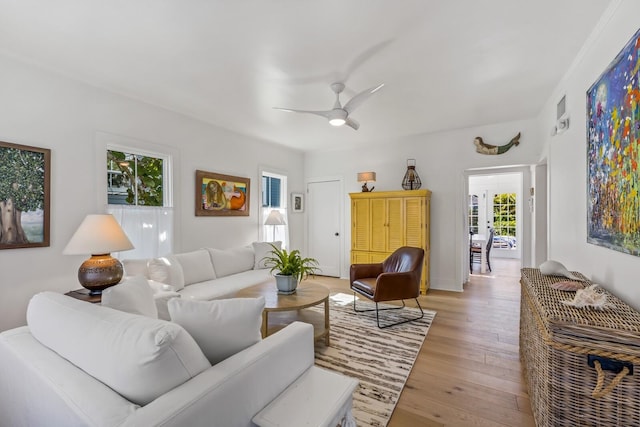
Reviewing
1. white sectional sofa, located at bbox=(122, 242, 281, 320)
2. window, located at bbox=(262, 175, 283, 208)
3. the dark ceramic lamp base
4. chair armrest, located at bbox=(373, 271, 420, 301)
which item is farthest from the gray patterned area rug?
window, located at bbox=(262, 175, 283, 208)

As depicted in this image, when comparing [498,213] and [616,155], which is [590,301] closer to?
[616,155]

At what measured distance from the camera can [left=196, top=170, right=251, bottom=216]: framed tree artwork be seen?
412 cm

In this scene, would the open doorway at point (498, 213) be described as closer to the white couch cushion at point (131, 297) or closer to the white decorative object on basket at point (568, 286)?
the white decorative object on basket at point (568, 286)

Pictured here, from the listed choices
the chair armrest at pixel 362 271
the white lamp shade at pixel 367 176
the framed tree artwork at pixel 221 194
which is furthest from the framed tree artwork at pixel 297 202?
the chair armrest at pixel 362 271

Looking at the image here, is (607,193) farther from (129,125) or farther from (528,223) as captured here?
(129,125)

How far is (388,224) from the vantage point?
4.92 metres

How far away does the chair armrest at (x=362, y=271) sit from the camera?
380 cm

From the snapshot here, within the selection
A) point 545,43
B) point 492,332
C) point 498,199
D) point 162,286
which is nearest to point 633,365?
point 492,332

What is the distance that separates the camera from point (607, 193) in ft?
5.86

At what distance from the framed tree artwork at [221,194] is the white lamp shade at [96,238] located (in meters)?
1.53

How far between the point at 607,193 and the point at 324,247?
183 inches

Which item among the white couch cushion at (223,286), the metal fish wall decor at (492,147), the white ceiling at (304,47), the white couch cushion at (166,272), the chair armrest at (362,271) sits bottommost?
the white couch cushion at (223,286)

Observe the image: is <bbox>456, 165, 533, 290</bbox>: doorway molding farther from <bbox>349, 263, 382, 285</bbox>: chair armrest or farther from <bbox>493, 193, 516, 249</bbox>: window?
<bbox>493, 193, 516, 249</bbox>: window

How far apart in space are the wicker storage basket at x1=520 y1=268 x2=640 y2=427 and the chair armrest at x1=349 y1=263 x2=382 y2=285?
2358 mm
